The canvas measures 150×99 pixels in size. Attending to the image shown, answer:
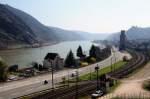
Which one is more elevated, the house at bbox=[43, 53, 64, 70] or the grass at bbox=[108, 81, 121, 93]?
the house at bbox=[43, 53, 64, 70]

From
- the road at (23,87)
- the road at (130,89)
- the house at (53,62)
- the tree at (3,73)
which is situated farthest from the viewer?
the house at (53,62)

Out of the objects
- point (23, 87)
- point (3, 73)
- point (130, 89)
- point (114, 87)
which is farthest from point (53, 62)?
point (130, 89)

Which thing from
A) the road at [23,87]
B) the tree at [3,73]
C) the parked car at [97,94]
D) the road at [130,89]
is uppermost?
the tree at [3,73]

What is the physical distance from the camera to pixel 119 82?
64.2 m

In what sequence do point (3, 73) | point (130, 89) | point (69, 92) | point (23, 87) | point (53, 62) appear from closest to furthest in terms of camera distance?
1. point (69, 92)
2. point (23, 87)
3. point (130, 89)
4. point (3, 73)
5. point (53, 62)

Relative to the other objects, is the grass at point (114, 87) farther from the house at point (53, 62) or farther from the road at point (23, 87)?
the house at point (53, 62)

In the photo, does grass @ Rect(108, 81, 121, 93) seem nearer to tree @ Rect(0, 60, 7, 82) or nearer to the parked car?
the parked car

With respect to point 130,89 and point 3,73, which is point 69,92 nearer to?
point 130,89

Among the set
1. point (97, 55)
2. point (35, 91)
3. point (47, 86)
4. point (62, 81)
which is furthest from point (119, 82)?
point (97, 55)

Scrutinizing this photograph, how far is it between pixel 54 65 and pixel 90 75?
12.4m

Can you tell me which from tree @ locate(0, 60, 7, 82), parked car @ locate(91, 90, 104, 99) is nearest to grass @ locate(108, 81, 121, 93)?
parked car @ locate(91, 90, 104, 99)

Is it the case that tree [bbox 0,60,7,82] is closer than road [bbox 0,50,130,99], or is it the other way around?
road [bbox 0,50,130,99]

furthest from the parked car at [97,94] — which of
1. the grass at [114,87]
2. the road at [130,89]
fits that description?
the grass at [114,87]

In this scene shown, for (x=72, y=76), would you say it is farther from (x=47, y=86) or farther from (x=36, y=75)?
(x=47, y=86)
